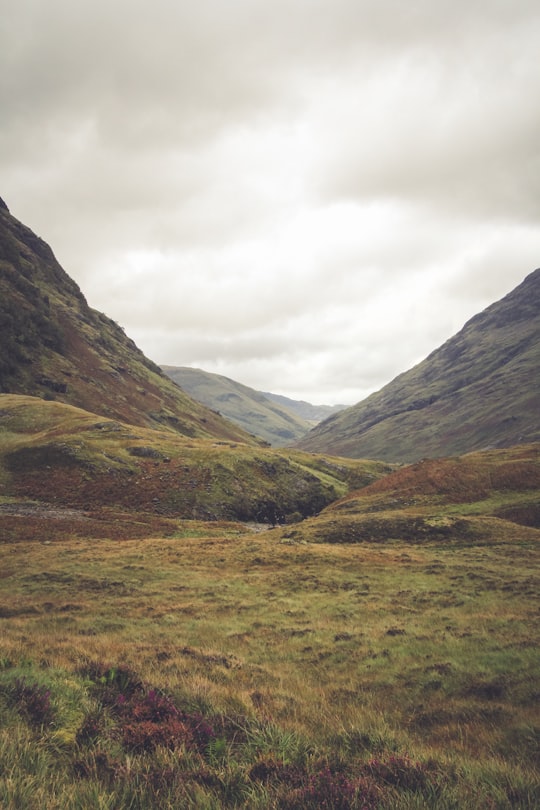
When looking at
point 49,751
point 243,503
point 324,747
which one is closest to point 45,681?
point 49,751

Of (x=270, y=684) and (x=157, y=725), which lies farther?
(x=270, y=684)

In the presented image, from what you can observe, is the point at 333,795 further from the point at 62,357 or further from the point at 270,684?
the point at 62,357

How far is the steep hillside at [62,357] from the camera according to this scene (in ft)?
425

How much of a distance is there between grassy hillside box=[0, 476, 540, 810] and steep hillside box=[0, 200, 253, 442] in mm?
112884

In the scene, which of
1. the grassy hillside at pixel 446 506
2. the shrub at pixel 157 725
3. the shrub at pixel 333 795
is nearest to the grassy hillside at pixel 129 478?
the grassy hillside at pixel 446 506

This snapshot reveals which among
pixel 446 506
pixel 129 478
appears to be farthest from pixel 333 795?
pixel 129 478

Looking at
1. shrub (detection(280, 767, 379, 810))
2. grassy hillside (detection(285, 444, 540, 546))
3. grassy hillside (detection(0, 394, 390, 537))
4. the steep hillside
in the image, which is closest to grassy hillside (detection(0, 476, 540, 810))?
shrub (detection(280, 767, 379, 810))

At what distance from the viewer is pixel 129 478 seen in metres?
61.2

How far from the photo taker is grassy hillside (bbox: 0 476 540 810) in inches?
211

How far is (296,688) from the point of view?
457 inches

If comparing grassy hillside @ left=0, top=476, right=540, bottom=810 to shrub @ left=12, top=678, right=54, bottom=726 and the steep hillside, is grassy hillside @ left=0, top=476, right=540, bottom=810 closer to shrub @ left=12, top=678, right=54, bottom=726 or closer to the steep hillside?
shrub @ left=12, top=678, right=54, bottom=726

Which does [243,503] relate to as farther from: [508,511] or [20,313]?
[20,313]

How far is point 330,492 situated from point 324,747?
236 feet

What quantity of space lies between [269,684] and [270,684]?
3cm
